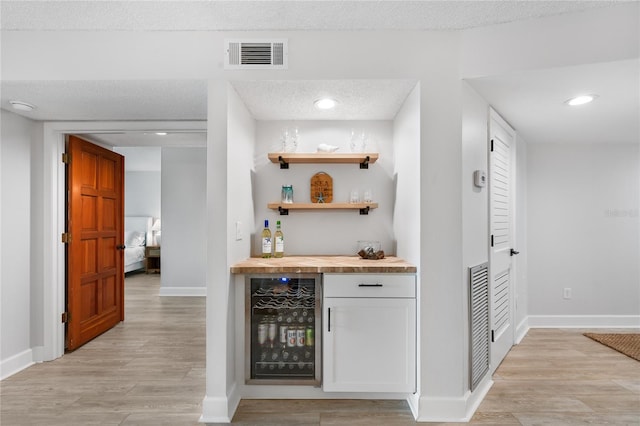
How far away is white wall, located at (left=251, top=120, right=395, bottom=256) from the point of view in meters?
3.13

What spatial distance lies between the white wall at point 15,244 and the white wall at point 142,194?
19.0 ft

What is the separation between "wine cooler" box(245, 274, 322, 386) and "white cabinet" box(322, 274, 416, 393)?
0.34 ft

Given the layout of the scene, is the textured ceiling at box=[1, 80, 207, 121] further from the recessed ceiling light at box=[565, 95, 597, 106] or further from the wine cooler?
the recessed ceiling light at box=[565, 95, 597, 106]

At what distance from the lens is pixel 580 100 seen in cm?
262

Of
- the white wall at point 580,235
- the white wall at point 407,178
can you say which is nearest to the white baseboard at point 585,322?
the white wall at point 580,235

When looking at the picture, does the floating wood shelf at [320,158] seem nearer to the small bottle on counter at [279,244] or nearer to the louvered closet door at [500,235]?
the small bottle on counter at [279,244]

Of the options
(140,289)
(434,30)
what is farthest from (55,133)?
(140,289)

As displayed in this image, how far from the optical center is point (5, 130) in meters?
2.96

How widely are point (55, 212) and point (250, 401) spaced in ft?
7.98

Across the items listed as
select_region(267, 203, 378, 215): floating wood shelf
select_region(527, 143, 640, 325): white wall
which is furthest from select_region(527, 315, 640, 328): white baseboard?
select_region(267, 203, 378, 215): floating wood shelf

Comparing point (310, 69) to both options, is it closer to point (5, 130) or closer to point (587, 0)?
point (587, 0)

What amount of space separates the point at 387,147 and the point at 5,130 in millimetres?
3092

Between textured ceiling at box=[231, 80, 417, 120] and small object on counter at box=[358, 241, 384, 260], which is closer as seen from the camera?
textured ceiling at box=[231, 80, 417, 120]

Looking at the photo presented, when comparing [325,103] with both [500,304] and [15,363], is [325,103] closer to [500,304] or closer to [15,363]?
[500,304]
